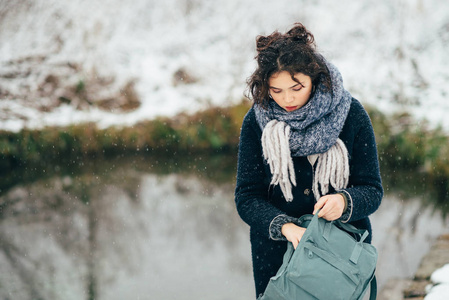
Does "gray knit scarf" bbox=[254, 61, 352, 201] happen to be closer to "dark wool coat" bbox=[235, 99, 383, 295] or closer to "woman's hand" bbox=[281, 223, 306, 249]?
"dark wool coat" bbox=[235, 99, 383, 295]

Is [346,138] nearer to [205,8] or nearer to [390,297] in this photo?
[390,297]

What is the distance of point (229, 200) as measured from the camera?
6.15 metres

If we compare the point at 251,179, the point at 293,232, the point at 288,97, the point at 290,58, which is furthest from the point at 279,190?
the point at 290,58

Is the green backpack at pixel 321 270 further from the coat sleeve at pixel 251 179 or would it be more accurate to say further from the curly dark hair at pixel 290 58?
the curly dark hair at pixel 290 58

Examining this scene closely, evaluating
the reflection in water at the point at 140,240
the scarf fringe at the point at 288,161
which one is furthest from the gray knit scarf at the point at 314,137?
the reflection in water at the point at 140,240

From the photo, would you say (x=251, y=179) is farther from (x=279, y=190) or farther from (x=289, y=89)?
(x=289, y=89)

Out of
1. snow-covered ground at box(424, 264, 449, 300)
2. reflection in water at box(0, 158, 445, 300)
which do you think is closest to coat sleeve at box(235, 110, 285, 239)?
snow-covered ground at box(424, 264, 449, 300)

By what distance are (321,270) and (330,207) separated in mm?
197

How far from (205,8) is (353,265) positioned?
1552 centimetres

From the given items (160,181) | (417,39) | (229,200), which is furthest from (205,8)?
(229,200)

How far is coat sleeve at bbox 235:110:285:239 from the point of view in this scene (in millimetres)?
1646

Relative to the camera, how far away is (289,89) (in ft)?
5.10

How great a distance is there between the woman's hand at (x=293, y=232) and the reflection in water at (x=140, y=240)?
94.5 inches

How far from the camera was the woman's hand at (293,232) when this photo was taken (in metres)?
1.48
